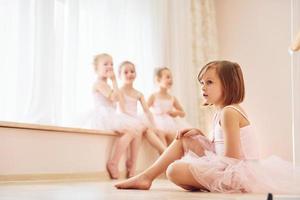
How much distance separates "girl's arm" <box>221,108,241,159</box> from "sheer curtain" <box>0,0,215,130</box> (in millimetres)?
1454

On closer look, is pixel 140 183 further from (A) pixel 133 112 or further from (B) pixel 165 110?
(B) pixel 165 110

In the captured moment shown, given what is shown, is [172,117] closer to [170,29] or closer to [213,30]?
[170,29]

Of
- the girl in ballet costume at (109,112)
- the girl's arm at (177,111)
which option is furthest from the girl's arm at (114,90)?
the girl's arm at (177,111)

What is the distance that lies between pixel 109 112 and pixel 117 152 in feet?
0.98

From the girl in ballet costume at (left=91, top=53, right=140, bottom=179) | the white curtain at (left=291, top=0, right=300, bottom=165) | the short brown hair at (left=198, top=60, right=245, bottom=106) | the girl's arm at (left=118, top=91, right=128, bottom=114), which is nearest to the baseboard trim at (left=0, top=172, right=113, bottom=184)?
the girl in ballet costume at (left=91, top=53, right=140, bottom=179)

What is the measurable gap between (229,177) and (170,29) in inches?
107

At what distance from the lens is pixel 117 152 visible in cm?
353

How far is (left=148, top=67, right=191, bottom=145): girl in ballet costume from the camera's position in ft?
13.3

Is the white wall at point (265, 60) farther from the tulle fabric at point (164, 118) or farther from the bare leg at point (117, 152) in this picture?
the bare leg at point (117, 152)

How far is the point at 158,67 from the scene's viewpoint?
4.23m

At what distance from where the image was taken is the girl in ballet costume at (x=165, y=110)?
4055mm

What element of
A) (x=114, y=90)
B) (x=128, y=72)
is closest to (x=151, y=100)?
(x=128, y=72)

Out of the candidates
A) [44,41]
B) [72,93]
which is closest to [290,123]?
[72,93]

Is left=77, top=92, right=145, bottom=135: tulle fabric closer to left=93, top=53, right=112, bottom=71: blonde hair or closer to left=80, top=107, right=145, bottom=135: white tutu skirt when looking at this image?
left=80, top=107, right=145, bottom=135: white tutu skirt
